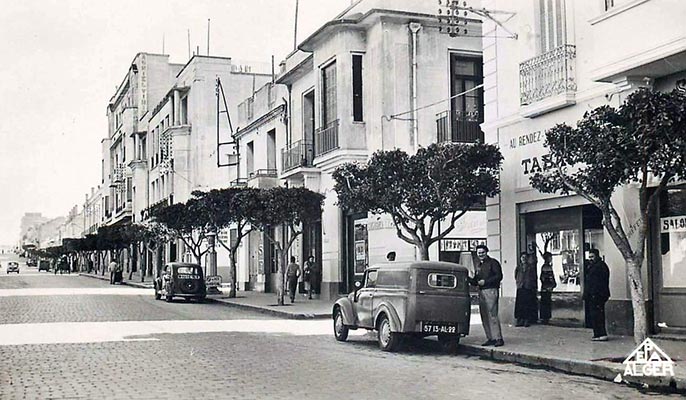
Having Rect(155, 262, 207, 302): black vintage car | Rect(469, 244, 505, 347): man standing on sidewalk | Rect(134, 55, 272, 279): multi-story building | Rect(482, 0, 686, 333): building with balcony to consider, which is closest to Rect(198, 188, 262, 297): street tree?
Rect(155, 262, 207, 302): black vintage car

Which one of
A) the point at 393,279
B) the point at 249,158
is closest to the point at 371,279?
the point at 393,279

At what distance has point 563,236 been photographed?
715 inches

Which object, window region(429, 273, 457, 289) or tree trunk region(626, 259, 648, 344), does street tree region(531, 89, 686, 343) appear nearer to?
tree trunk region(626, 259, 648, 344)

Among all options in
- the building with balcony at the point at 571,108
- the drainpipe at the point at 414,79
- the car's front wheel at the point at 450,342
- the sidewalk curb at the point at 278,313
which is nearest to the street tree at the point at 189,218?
the sidewalk curb at the point at 278,313

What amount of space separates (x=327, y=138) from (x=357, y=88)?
6.66ft

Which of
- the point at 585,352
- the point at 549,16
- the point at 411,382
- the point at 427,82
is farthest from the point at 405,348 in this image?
→ the point at 427,82

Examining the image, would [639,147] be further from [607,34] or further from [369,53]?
[369,53]

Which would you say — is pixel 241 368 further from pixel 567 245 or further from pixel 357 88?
pixel 357 88

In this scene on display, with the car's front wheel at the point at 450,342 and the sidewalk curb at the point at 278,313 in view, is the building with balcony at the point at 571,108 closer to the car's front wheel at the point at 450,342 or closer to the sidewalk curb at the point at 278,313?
the car's front wheel at the point at 450,342

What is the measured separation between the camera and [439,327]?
49.9 feet

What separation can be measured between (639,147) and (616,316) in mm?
4987

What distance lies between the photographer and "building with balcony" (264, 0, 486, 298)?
87.4 ft

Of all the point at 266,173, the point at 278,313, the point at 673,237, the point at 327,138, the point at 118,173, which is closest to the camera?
the point at 673,237

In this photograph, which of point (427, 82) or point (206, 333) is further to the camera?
point (427, 82)
